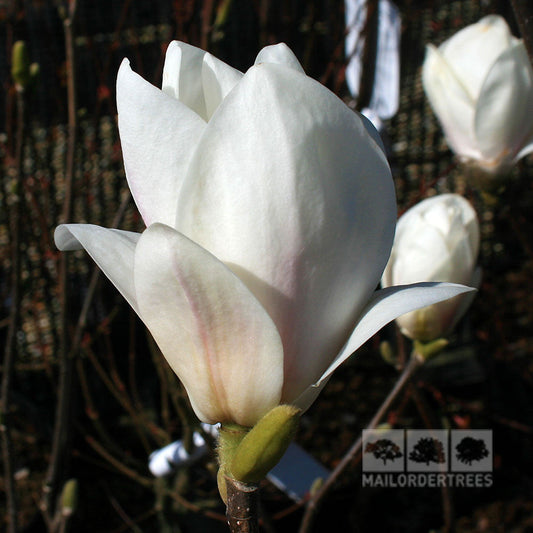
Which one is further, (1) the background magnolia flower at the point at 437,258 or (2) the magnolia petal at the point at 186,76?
(1) the background magnolia flower at the point at 437,258

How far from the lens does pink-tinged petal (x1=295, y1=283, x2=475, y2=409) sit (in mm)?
305

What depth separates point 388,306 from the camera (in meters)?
0.32

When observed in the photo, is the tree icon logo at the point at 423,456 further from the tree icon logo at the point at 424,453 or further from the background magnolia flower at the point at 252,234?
the background magnolia flower at the point at 252,234

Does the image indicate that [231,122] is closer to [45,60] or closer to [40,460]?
[40,460]

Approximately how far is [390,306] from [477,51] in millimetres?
669

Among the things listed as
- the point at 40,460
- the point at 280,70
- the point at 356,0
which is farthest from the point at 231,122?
the point at 40,460

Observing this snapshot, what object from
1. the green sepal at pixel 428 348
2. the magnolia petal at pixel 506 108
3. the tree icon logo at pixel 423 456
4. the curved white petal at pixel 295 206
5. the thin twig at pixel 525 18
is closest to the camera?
the curved white petal at pixel 295 206

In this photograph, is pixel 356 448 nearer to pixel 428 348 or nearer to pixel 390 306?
pixel 428 348

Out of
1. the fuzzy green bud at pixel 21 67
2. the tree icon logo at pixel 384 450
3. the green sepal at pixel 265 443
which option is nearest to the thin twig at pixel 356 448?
the tree icon logo at pixel 384 450

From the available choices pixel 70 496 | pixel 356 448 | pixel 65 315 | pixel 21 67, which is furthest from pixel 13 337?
pixel 356 448

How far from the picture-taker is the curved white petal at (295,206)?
0.98 feet

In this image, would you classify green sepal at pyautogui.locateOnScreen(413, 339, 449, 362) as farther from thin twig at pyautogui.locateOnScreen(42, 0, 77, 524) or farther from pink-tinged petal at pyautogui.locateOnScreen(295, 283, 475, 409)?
thin twig at pyautogui.locateOnScreen(42, 0, 77, 524)

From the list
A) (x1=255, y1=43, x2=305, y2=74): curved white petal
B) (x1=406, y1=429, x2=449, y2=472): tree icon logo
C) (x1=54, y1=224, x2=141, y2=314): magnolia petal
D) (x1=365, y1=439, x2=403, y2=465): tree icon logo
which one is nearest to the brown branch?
(x1=54, y1=224, x2=141, y2=314): magnolia petal

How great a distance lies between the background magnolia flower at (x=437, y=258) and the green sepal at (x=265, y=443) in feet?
1.21
